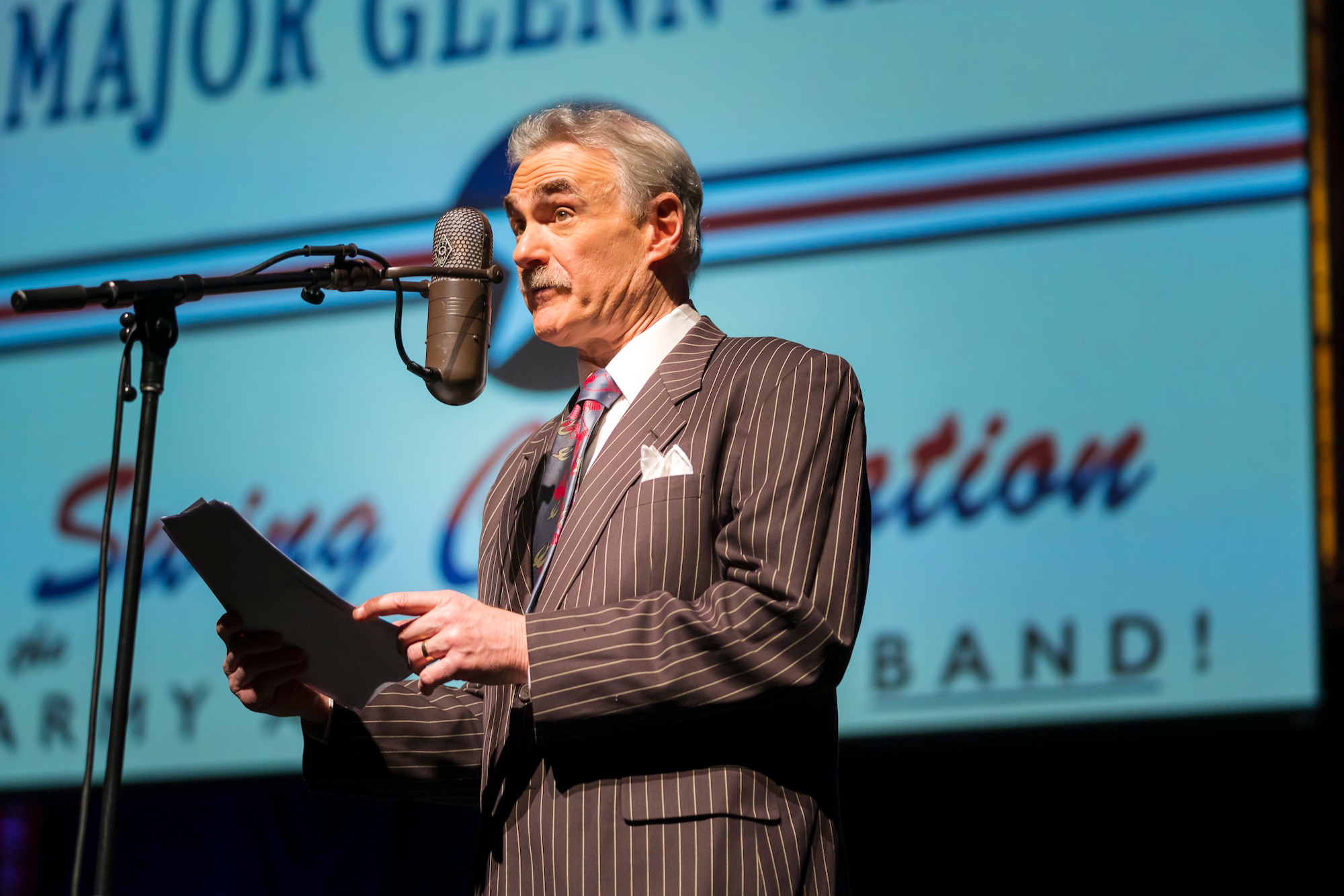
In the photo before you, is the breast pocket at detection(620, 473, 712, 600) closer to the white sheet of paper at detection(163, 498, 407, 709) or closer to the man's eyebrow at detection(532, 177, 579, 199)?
the white sheet of paper at detection(163, 498, 407, 709)

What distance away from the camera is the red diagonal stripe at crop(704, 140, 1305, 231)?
107 inches

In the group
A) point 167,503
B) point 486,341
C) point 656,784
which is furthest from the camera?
point 167,503

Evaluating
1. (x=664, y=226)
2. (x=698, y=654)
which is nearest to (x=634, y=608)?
(x=698, y=654)

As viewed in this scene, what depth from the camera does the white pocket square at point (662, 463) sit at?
1646mm

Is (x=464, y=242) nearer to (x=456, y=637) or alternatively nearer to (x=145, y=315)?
(x=145, y=315)

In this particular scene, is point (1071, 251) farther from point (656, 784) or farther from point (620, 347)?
point (656, 784)

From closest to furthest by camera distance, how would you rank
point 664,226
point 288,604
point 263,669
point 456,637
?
point 456,637 < point 288,604 < point 263,669 < point 664,226

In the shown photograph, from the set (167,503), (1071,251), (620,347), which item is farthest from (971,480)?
(167,503)

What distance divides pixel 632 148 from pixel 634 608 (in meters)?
0.73

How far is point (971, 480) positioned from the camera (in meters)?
2.75

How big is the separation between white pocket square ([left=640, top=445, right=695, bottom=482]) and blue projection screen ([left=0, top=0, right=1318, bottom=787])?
116 cm

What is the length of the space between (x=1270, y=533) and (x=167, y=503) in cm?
234

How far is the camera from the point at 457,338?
163cm

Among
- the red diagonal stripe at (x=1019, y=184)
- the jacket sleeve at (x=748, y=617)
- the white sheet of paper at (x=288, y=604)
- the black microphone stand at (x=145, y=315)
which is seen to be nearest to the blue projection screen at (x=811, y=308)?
the red diagonal stripe at (x=1019, y=184)
